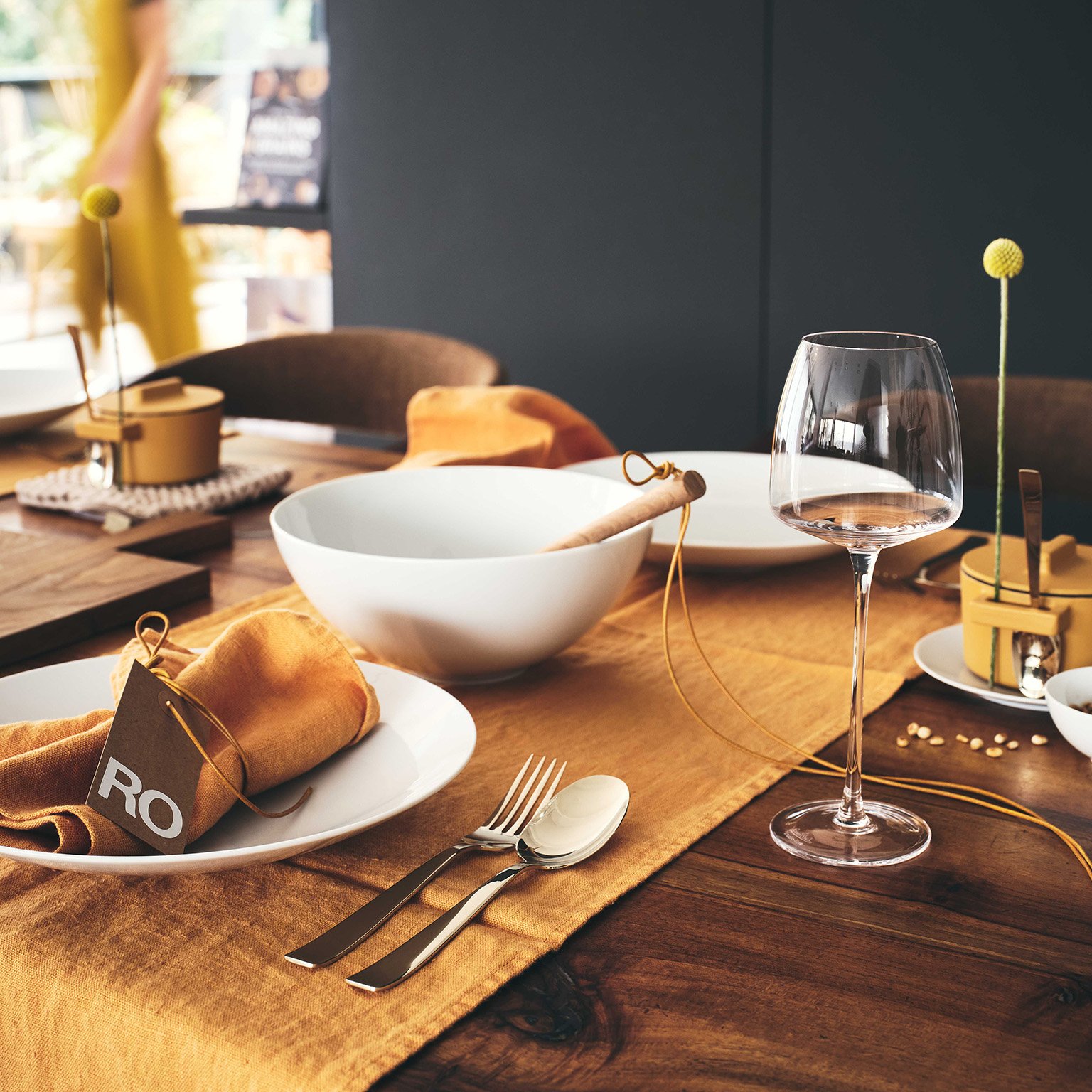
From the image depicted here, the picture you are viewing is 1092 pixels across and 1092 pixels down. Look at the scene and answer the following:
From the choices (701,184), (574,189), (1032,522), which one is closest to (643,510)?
(1032,522)

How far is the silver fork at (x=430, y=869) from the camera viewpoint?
20.7 inches

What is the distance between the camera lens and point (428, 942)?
528mm

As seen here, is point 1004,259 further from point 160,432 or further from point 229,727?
point 160,432

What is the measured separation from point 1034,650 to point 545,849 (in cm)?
38

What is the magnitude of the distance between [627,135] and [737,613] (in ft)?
6.30

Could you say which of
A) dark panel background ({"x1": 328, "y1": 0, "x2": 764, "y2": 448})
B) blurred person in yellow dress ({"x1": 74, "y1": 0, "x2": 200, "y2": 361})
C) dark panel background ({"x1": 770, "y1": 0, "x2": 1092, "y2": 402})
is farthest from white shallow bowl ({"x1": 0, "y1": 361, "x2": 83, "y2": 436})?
blurred person in yellow dress ({"x1": 74, "y1": 0, "x2": 200, "y2": 361})

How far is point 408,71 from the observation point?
2967mm

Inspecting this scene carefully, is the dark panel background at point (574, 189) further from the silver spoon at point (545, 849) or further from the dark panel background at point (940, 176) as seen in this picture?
the silver spoon at point (545, 849)

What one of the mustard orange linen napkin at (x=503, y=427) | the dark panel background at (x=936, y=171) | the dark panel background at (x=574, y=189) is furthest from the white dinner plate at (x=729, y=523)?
the dark panel background at (x=574, y=189)

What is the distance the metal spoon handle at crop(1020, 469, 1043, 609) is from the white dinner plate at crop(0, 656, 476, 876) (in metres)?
0.37

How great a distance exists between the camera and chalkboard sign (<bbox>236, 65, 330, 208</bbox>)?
11.1 ft

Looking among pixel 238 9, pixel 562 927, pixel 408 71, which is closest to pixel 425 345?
pixel 408 71

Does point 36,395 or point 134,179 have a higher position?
point 134,179

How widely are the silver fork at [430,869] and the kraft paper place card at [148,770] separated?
81 millimetres
